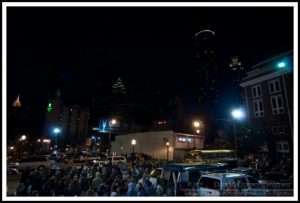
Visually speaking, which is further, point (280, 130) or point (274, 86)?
point (274, 86)

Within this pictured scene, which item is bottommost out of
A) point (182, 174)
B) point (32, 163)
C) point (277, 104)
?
point (32, 163)

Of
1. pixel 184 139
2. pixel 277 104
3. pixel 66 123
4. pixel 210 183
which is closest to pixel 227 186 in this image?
pixel 210 183

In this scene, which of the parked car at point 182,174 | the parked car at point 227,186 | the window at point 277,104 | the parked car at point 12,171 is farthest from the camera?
the window at point 277,104

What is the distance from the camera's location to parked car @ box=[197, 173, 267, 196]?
8.59 meters

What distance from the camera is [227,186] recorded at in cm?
876

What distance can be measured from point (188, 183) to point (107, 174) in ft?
16.6

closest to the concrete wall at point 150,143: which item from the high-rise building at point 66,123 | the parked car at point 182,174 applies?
the parked car at point 182,174

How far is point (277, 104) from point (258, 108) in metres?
3.53

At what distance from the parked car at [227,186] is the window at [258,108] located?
29550 millimetres

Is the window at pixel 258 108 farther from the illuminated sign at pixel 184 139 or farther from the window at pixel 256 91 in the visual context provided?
the illuminated sign at pixel 184 139

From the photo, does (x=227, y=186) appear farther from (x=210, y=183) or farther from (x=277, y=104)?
(x=277, y=104)

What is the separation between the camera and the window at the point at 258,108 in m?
36.2

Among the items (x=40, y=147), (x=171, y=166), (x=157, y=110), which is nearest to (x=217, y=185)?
(x=171, y=166)

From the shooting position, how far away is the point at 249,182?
32.6 feet
